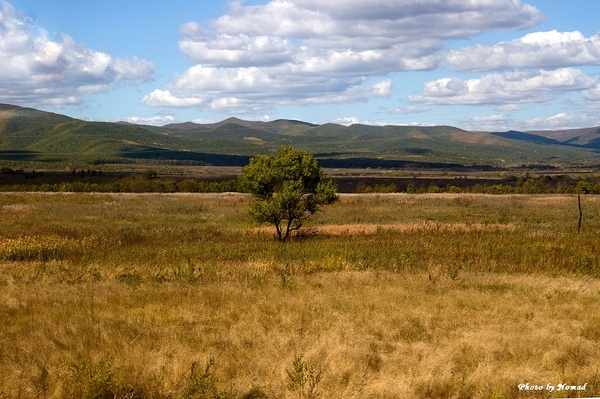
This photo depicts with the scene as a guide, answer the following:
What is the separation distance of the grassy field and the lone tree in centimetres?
524

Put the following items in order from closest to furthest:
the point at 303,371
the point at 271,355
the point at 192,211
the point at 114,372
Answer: the point at 114,372, the point at 303,371, the point at 271,355, the point at 192,211

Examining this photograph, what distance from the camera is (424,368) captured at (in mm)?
8672

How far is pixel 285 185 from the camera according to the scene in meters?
30.9

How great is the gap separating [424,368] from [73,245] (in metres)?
20.7

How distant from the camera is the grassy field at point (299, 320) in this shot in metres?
8.11

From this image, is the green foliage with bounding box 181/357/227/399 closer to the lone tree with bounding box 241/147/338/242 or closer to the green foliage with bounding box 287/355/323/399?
the green foliage with bounding box 287/355/323/399

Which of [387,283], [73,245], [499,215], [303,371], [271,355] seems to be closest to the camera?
[303,371]

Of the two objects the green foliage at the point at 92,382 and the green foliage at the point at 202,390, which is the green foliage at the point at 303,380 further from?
the green foliage at the point at 92,382

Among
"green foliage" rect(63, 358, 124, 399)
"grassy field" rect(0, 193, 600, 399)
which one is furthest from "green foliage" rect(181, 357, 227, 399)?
"green foliage" rect(63, 358, 124, 399)

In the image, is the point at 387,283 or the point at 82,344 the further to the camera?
the point at 387,283

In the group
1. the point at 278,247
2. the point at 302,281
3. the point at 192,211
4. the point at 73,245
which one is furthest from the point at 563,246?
the point at 192,211

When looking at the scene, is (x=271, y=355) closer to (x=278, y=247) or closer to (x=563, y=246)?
(x=278, y=247)

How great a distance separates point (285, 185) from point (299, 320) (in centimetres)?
1981

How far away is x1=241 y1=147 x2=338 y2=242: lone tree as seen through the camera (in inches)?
1216
